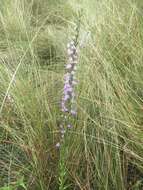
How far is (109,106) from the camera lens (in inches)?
86.7

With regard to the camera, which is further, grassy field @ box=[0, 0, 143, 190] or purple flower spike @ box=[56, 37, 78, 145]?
grassy field @ box=[0, 0, 143, 190]

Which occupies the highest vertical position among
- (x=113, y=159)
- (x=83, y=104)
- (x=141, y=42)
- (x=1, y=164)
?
(x=141, y=42)

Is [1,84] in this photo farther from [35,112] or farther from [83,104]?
[83,104]

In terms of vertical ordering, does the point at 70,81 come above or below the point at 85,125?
above

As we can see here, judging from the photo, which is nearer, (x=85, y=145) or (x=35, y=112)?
(x=85, y=145)

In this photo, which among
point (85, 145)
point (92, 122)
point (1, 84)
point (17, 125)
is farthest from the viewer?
point (1, 84)

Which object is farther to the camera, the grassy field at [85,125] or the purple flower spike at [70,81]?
the grassy field at [85,125]

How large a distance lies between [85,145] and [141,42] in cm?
87

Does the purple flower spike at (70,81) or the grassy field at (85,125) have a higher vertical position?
the purple flower spike at (70,81)

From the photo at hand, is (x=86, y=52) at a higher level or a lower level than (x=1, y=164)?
higher

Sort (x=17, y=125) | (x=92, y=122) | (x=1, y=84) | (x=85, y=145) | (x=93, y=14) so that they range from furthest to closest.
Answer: (x=93, y=14)
(x=1, y=84)
(x=17, y=125)
(x=92, y=122)
(x=85, y=145)

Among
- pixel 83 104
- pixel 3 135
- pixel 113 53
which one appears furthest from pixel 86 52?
pixel 3 135

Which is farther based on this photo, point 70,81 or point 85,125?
point 85,125

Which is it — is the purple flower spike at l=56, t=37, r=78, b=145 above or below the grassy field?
above
